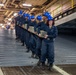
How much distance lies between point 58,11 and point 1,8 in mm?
8060

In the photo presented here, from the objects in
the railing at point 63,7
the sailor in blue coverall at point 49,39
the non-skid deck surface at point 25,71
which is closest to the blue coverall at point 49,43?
the sailor in blue coverall at point 49,39

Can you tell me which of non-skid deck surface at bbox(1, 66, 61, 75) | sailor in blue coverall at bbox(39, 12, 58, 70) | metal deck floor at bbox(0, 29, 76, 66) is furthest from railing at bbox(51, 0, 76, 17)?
non-skid deck surface at bbox(1, 66, 61, 75)

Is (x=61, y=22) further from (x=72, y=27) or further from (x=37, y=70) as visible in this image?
(x=37, y=70)

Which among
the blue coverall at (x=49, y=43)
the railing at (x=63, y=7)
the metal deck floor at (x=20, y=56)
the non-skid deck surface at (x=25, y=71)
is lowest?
the non-skid deck surface at (x=25, y=71)

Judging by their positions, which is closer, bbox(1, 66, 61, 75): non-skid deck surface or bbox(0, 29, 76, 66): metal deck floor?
bbox(1, 66, 61, 75): non-skid deck surface

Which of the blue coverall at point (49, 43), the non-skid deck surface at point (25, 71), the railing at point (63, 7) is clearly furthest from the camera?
the railing at point (63, 7)

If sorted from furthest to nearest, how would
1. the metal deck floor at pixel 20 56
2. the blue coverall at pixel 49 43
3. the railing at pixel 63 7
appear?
the railing at pixel 63 7 < the metal deck floor at pixel 20 56 < the blue coverall at pixel 49 43

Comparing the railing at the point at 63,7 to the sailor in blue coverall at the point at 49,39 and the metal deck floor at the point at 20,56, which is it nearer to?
the metal deck floor at the point at 20,56

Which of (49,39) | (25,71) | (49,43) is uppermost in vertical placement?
(49,39)

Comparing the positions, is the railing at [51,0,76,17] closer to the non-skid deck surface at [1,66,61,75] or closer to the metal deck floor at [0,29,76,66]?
the metal deck floor at [0,29,76,66]

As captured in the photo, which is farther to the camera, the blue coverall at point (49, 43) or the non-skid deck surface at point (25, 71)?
the blue coverall at point (49, 43)

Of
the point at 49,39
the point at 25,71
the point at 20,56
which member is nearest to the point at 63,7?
the point at 20,56

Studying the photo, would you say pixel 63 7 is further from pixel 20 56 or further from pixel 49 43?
pixel 49 43

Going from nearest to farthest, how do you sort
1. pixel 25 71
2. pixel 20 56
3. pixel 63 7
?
1. pixel 25 71
2. pixel 20 56
3. pixel 63 7
